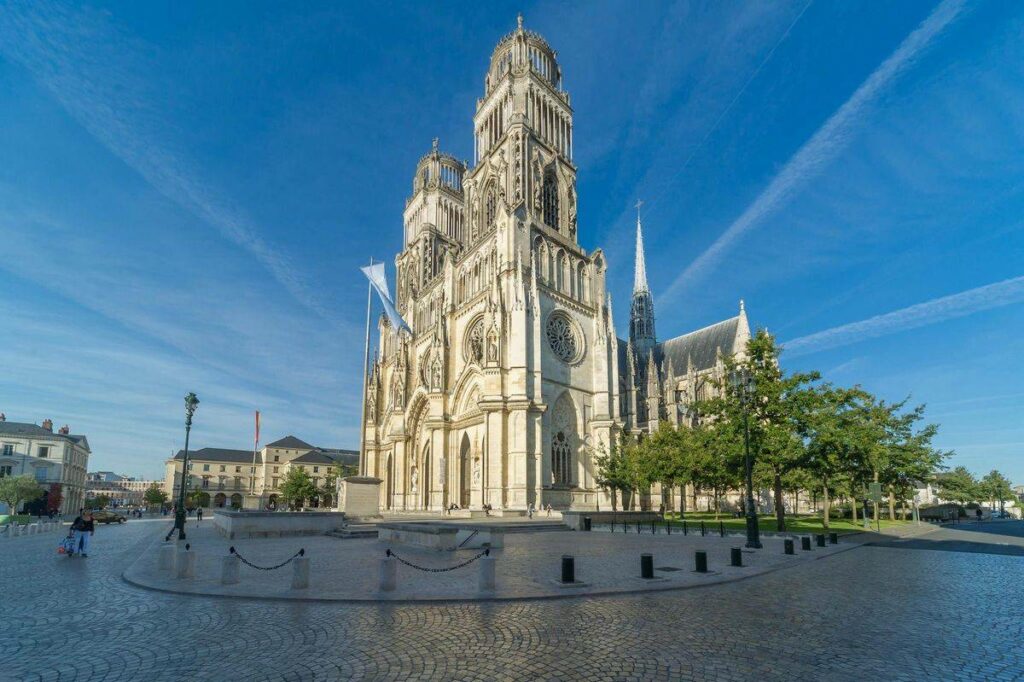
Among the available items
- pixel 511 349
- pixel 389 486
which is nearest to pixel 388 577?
pixel 511 349

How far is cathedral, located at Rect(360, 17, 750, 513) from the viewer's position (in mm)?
42094

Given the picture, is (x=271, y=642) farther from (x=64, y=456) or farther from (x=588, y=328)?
(x=64, y=456)

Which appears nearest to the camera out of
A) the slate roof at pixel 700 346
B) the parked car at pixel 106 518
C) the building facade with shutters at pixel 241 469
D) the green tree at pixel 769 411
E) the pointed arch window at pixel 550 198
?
the green tree at pixel 769 411

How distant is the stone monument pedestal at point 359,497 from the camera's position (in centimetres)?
3158

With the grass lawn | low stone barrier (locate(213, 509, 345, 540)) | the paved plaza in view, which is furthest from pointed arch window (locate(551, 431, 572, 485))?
low stone barrier (locate(213, 509, 345, 540))

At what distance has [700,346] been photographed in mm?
72312

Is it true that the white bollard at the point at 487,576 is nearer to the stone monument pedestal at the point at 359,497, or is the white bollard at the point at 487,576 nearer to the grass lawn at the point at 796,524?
the stone monument pedestal at the point at 359,497

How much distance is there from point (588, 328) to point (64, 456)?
76.1 m

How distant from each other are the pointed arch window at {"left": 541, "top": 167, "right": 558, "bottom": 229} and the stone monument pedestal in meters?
30.8

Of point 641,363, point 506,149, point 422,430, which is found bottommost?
point 422,430

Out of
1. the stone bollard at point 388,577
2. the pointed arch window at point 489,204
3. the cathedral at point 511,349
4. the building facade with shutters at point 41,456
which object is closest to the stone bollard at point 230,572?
the stone bollard at point 388,577

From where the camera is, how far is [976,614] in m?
9.22

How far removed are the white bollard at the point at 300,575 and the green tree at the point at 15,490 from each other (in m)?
57.4

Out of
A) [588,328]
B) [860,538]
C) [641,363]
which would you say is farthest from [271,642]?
[641,363]
